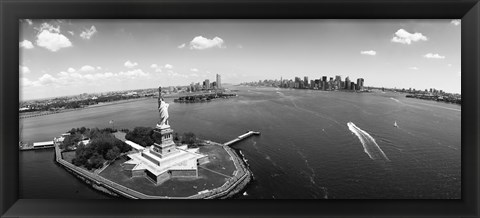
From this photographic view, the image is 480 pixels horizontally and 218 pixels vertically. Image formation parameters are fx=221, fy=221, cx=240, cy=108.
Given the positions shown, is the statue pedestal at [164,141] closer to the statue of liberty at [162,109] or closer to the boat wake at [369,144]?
the statue of liberty at [162,109]

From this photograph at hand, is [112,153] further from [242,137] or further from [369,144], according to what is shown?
[369,144]

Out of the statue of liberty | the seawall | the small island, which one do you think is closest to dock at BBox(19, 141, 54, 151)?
the small island

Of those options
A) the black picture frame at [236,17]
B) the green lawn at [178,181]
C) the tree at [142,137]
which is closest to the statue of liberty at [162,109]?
the green lawn at [178,181]

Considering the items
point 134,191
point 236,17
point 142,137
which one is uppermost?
point 236,17

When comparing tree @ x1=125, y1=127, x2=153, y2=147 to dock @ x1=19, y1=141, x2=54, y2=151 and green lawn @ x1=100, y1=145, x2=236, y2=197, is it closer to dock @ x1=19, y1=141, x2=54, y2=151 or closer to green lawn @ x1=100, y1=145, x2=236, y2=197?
green lawn @ x1=100, y1=145, x2=236, y2=197

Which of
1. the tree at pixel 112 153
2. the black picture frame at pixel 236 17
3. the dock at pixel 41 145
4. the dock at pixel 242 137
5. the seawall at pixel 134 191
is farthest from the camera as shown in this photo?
the dock at pixel 242 137

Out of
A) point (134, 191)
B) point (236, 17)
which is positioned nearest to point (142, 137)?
point (134, 191)
